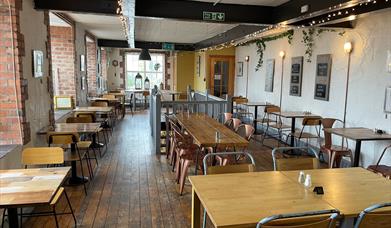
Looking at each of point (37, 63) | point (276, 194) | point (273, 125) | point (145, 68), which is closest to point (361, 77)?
point (273, 125)

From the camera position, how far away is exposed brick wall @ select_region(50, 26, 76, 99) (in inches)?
254

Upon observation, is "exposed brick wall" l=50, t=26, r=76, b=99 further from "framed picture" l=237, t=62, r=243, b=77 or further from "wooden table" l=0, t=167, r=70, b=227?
"framed picture" l=237, t=62, r=243, b=77

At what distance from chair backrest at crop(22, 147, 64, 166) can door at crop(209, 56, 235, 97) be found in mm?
8286

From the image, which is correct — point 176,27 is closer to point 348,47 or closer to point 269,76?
point 269,76

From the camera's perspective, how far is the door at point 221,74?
11.0 metres

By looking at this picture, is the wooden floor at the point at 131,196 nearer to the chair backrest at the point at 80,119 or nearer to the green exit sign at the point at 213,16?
the chair backrest at the point at 80,119

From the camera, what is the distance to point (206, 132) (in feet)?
13.4

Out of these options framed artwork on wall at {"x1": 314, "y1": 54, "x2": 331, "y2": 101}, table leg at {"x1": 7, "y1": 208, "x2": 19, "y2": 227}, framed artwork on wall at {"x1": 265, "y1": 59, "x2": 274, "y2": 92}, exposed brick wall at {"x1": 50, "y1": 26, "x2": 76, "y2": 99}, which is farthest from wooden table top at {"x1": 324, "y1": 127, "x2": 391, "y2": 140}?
exposed brick wall at {"x1": 50, "y1": 26, "x2": 76, "y2": 99}

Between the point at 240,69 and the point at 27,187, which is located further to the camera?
the point at 240,69

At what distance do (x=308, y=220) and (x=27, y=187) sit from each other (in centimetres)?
184

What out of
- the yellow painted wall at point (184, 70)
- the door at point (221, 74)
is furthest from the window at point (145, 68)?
the door at point (221, 74)

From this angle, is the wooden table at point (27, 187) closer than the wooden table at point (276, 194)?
No

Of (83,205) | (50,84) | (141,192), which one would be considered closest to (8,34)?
(50,84)

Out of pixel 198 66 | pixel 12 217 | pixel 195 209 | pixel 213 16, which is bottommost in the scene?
pixel 12 217
